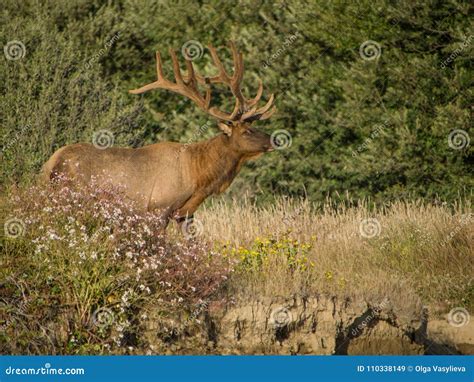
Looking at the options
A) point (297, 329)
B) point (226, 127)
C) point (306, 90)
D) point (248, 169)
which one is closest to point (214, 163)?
point (226, 127)

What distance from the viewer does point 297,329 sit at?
958 cm

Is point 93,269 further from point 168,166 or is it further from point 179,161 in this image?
point 179,161

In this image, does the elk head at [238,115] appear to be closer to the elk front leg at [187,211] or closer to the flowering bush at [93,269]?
the elk front leg at [187,211]

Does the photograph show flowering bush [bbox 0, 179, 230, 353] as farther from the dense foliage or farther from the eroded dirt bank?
the dense foliage

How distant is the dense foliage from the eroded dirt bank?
6331mm

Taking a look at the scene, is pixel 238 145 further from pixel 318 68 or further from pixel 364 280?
pixel 318 68

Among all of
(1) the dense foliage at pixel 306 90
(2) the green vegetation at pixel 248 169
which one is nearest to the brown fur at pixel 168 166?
(2) the green vegetation at pixel 248 169

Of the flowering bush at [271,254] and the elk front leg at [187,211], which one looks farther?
the elk front leg at [187,211]

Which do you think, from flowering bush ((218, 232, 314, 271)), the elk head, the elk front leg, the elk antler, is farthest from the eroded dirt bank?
the elk antler

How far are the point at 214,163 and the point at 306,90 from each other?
17.7ft

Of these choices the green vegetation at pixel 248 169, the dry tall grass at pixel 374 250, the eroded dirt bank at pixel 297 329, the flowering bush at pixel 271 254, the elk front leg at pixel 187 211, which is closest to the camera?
the green vegetation at pixel 248 169

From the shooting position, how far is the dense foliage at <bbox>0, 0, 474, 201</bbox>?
16.5 meters

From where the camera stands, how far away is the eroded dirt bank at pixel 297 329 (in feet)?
29.6

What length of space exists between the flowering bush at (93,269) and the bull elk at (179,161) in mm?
2309
